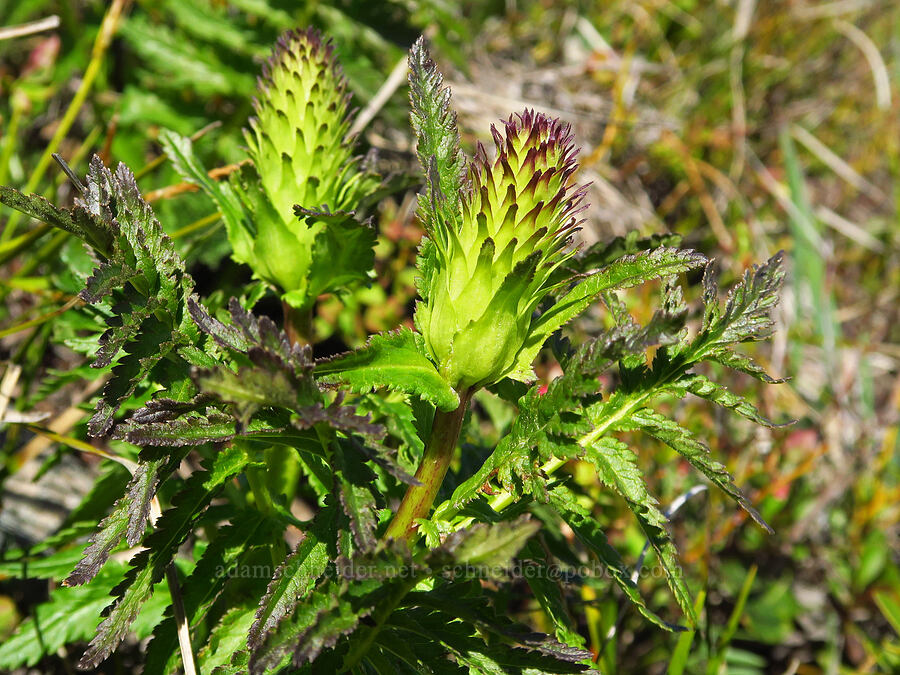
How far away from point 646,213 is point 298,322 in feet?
10.3

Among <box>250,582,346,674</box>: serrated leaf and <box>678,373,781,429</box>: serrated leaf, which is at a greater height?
<box>678,373,781,429</box>: serrated leaf

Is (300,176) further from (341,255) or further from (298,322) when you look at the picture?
(298,322)

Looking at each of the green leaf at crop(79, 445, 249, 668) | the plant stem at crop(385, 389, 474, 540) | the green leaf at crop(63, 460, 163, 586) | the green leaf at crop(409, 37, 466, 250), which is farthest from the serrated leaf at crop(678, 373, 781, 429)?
the green leaf at crop(63, 460, 163, 586)

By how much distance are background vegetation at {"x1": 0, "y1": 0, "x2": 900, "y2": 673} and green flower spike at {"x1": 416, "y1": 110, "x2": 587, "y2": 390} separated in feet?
2.14

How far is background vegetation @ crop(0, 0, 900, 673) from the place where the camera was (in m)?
2.58

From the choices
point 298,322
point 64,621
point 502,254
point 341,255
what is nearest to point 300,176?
point 341,255

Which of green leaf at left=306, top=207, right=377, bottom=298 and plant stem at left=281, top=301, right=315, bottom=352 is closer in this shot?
green leaf at left=306, top=207, right=377, bottom=298

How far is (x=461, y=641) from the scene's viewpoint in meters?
1.39

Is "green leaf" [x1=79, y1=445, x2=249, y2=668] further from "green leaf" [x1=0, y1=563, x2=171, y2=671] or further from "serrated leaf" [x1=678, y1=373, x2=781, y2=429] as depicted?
"serrated leaf" [x1=678, y1=373, x2=781, y2=429]

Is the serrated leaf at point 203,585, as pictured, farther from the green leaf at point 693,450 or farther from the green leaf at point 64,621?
the green leaf at point 693,450

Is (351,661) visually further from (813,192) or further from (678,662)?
(813,192)

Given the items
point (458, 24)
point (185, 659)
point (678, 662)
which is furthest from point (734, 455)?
point (185, 659)

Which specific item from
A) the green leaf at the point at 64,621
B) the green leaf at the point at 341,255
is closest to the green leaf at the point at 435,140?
the green leaf at the point at 341,255

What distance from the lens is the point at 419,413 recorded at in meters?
1.59
